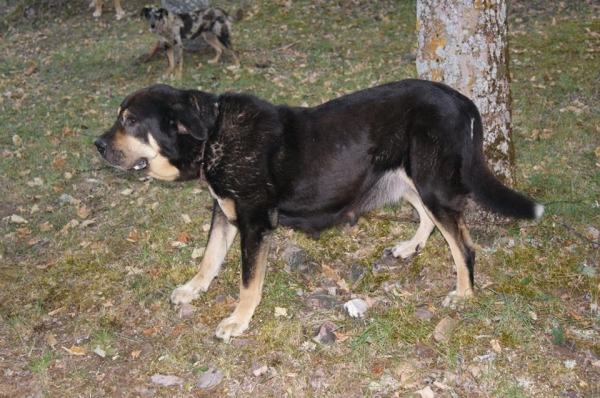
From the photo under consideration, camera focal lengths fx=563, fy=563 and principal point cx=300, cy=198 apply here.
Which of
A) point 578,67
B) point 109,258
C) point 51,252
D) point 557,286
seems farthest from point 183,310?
point 578,67

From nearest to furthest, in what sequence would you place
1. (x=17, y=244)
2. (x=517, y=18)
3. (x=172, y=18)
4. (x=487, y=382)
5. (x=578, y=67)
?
(x=487, y=382)
(x=17, y=244)
(x=578, y=67)
(x=172, y=18)
(x=517, y=18)

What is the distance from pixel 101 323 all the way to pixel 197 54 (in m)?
8.39

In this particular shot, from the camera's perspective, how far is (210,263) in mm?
4730

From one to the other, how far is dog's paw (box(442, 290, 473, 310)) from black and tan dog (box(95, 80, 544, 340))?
11 millimetres

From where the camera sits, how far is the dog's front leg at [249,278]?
4.17 metres

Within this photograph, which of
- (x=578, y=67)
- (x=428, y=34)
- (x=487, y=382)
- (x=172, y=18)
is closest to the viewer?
(x=487, y=382)

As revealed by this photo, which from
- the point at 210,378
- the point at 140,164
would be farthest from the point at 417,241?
the point at 140,164

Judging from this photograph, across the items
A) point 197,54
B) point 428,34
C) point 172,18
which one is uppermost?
point 428,34

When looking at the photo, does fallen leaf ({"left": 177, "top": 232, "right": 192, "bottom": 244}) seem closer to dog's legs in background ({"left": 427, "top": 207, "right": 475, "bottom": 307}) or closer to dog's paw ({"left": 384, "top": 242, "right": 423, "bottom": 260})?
dog's paw ({"left": 384, "top": 242, "right": 423, "bottom": 260})

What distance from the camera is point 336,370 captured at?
12.4 ft

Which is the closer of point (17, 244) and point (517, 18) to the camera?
point (17, 244)

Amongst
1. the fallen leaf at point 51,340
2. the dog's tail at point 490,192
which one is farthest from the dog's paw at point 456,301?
the fallen leaf at point 51,340

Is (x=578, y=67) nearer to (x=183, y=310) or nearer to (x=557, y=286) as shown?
(x=557, y=286)

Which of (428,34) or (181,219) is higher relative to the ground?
(428,34)
